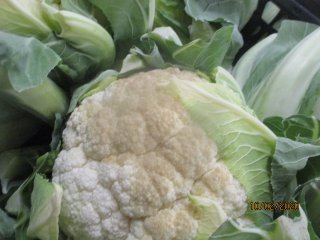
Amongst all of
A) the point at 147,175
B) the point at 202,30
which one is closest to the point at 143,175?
the point at 147,175

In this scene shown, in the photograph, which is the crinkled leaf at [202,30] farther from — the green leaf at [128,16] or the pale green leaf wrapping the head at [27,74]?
the pale green leaf wrapping the head at [27,74]

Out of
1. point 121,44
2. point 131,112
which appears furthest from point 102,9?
point 131,112

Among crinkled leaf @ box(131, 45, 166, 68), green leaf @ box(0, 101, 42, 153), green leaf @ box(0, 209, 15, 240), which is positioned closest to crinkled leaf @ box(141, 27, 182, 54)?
crinkled leaf @ box(131, 45, 166, 68)

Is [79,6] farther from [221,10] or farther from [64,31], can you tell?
[221,10]

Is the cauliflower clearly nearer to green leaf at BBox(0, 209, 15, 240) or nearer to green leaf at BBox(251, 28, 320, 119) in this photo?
green leaf at BBox(0, 209, 15, 240)

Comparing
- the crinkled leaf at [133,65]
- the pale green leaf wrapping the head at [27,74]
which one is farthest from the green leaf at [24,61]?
the crinkled leaf at [133,65]
